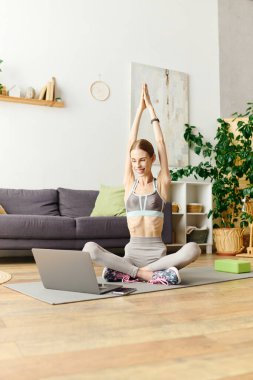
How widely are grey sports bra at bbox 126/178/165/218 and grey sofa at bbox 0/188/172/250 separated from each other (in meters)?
1.56

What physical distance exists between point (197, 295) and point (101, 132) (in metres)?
3.34

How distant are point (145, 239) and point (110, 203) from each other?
6.61ft

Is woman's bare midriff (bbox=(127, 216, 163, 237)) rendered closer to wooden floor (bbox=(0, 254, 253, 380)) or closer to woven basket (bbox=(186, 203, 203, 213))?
wooden floor (bbox=(0, 254, 253, 380))

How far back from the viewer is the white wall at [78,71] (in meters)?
4.75

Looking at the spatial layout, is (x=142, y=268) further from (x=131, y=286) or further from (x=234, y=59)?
(x=234, y=59)

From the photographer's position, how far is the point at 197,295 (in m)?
2.14

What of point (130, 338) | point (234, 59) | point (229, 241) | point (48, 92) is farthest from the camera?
point (234, 59)

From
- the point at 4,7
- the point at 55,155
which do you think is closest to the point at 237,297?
the point at 55,155

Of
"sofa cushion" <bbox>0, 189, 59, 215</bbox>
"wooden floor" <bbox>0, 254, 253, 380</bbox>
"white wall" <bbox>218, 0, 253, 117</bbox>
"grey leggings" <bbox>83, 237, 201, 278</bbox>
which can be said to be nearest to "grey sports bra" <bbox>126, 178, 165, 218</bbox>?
"grey leggings" <bbox>83, 237, 201, 278</bbox>

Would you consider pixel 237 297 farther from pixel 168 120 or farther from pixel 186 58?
pixel 186 58

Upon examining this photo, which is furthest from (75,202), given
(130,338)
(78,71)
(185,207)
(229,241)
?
(130,338)

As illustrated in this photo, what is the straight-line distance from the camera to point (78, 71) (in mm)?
5094

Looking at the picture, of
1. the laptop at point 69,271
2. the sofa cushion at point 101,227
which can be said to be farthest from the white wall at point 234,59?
the laptop at point 69,271

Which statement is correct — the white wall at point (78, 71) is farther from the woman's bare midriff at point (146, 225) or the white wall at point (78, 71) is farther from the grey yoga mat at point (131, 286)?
the woman's bare midriff at point (146, 225)
